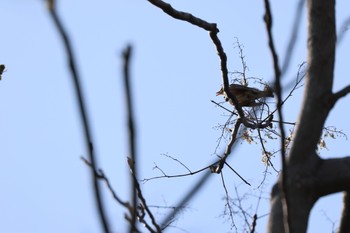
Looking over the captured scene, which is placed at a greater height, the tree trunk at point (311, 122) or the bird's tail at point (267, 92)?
the bird's tail at point (267, 92)

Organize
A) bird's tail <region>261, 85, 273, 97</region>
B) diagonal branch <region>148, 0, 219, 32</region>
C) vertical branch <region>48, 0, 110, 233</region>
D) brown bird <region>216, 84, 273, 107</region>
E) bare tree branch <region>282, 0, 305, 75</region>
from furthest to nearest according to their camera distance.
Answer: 1. brown bird <region>216, 84, 273, 107</region>
2. bird's tail <region>261, 85, 273, 97</region>
3. diagonal branch <region>148, 0, 219, 32</region>
4. bare tree branch <region>282, 0, 305, 75</region>
5. vertical branch <region>48, 0, 110, 233</region>

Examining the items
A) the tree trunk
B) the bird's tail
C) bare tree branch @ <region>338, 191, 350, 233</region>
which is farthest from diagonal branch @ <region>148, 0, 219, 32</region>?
the bird's tail

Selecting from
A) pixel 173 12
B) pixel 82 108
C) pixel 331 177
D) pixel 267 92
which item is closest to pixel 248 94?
pixel 267 92

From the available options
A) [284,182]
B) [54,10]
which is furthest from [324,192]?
[54,10]

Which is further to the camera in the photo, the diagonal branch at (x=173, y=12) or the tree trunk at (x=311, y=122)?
the diagonal branch at (x=173, y=12)

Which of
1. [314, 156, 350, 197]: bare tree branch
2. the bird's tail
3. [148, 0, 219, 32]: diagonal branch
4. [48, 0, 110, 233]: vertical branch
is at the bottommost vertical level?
[48, 0, 110, 233]: vertical branch

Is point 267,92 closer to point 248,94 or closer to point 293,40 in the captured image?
point 248,94

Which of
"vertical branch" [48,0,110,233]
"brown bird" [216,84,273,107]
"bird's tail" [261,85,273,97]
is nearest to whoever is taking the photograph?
"vertical branch" [48,0,110,233]

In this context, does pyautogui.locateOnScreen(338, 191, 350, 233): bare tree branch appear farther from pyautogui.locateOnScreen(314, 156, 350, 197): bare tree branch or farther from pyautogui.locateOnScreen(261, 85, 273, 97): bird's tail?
pyautogui.locateOnScreen(261, 85, 273, 97): bird's tail

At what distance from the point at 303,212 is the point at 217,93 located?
3.11m

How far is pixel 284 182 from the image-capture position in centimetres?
164

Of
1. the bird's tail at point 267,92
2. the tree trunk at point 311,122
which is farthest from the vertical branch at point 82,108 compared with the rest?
the bird's tail at point 267,92

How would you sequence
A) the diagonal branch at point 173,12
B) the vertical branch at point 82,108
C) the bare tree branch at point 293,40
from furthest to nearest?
the diagonal branch at point 173,12, the bare tree branch at point 293,40, the vertical branch at point 82,108

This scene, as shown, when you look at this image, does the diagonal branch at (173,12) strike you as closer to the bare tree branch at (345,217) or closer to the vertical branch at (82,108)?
the bare tree branch at (345,217)
